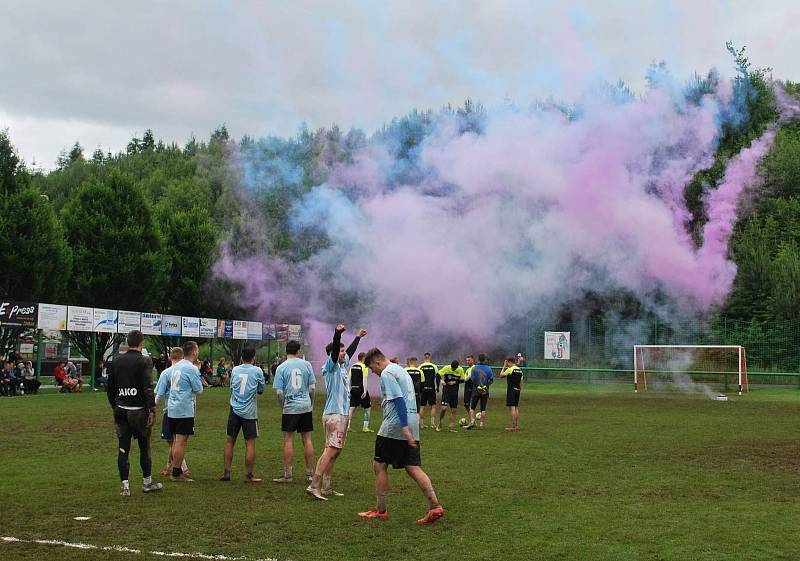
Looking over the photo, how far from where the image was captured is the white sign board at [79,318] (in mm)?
35969

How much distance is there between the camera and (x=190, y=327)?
145 feet

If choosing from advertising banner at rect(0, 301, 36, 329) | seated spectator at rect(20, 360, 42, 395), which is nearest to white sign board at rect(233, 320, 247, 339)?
seated spectator at rect(20, 360, 42, 395)

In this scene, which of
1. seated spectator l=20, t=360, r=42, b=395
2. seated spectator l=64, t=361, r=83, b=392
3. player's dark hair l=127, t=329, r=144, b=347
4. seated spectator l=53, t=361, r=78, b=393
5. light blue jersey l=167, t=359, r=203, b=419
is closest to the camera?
player's dark hair l=127, t=329, r=144, b=347

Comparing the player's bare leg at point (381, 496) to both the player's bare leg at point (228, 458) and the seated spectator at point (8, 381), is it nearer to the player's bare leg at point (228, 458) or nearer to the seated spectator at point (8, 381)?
the player's bare leg at point (228, 458)

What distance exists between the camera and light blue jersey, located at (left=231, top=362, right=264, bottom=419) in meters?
12.2

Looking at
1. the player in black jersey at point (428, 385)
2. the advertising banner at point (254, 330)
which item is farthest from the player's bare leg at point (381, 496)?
the advertising banner at point (254, 330)

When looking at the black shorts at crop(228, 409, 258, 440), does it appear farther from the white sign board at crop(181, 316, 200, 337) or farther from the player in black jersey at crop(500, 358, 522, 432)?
the white sign board at crop(181, 316, 200, 337)

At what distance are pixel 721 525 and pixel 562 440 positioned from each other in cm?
911

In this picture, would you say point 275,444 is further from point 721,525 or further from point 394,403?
point 721,525

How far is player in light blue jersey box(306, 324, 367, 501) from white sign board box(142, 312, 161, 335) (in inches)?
1181

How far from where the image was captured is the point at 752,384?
4509 cm

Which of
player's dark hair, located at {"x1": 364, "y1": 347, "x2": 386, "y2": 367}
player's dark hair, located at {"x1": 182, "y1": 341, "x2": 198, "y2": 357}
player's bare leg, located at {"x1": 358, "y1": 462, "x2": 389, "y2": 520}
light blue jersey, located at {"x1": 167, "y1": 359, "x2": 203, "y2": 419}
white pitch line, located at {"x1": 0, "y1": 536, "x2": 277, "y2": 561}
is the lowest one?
white pitch line, located at {"x1": 0, "y1": 536, "x2": 277, "y2": 561}

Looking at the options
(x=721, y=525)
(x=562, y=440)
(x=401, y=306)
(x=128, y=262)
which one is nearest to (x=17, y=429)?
(x=562, y=440)

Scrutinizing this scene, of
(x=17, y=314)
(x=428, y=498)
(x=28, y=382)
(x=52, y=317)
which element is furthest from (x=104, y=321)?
(x=428, y=498)
